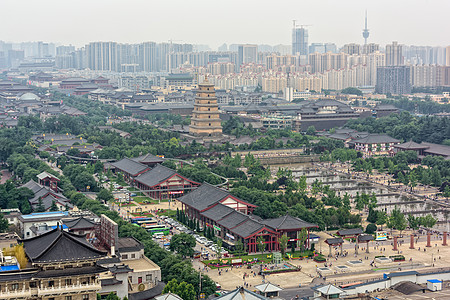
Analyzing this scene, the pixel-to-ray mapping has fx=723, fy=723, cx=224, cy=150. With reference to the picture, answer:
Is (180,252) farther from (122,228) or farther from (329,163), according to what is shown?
(329,163)

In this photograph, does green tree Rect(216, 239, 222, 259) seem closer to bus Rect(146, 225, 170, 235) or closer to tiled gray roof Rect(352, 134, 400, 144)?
bus Rect(146, 225, 170, 235)

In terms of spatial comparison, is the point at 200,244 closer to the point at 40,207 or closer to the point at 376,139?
the point at 40,207

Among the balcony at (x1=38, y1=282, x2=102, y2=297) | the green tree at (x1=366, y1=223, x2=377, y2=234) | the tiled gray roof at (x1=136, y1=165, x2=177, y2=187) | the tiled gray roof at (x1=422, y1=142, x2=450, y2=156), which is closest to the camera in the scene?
the balcony at (x1=38, y1=282, x2=102, y2=297)

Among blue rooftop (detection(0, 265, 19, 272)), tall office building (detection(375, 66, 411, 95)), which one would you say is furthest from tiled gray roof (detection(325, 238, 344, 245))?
tall office building (detection(375, 66, 411, 95))

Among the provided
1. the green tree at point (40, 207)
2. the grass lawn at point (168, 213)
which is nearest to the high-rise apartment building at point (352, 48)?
the grass lawn at point (168, 213)

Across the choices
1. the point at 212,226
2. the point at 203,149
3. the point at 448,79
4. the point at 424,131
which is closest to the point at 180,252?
the point at 212,226

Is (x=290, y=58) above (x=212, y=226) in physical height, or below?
above
